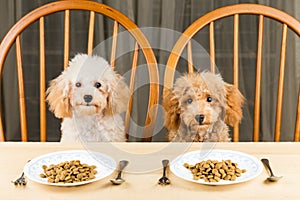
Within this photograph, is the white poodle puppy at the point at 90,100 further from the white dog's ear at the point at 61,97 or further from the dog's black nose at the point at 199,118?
the dog's black nose at the point at 199,118

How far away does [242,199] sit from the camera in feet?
3.27

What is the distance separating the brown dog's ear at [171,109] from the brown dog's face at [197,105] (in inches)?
0.7

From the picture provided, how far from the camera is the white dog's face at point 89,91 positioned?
1.66m

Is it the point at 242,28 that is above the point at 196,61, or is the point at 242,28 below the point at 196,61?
above

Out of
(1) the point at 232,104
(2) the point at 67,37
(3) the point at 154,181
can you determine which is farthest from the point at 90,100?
(3) the point at 154,181

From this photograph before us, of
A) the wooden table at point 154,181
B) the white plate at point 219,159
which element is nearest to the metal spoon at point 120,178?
the wooden table at point 154,181

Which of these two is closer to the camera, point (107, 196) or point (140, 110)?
point (107, 196)

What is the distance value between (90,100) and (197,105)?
1.22 feet

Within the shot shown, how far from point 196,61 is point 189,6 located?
262mm

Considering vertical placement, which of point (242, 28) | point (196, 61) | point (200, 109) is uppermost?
point (242, 28)

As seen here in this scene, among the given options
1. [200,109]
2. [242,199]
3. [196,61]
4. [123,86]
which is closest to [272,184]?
[242,199]

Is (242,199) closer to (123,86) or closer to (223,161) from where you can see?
(223,161)

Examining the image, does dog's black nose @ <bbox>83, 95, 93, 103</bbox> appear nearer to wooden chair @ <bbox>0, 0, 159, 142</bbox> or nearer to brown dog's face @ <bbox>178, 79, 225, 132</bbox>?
wooden chair @ <bbox>0, 0, 159, 142</bbox>

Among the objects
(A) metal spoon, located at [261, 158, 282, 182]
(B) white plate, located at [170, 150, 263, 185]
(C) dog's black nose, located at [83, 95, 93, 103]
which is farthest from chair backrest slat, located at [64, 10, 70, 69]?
(A) metal spoon, located at [261, 158, 282, 182]
